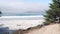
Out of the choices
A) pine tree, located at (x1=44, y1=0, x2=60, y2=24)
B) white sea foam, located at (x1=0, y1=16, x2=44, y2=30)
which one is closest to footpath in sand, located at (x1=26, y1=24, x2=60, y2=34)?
pine tree, located at (x1=44, y1=0, x2=60, y2=24)

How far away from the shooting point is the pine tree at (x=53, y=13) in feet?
58.5

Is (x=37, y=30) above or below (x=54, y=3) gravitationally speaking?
below

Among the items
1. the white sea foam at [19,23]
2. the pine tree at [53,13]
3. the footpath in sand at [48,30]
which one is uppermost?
the pine tree at [53,13]

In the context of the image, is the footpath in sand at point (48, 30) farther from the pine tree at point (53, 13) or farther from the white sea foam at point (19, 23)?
the white sea foam at point (19, 23)

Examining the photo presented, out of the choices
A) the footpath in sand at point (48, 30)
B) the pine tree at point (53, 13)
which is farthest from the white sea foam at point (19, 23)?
the footpath in sand at point (48, 30)

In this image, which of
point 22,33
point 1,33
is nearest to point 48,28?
point 22,33

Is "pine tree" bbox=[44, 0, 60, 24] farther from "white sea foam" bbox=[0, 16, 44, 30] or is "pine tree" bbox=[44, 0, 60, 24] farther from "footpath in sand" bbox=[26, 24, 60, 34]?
"white sea foam" bbox=[0, 16, 44, 30]

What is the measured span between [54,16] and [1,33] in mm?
4825

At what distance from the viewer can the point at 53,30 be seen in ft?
48.5

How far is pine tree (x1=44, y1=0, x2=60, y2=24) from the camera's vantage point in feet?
58.5

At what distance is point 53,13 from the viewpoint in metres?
18.0

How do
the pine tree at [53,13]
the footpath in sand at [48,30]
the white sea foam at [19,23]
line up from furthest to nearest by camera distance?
the white sea foam at [19,23] → the pine tree at [53,13] → the footpath in sand at [48,30]

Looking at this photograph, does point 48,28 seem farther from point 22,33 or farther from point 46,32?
point 22,33

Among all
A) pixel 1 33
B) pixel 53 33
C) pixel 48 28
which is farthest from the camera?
pixel 1 33
